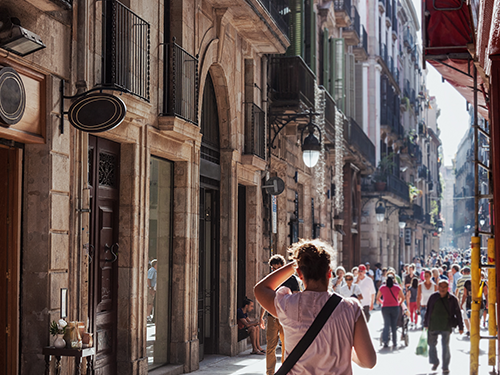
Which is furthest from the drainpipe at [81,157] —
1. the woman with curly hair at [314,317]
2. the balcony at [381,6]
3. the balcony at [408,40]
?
the balcony at [408,40]

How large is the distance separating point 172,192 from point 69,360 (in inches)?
169

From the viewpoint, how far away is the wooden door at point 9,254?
22.4ft

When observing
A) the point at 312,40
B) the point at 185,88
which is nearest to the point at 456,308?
the point at 185,88

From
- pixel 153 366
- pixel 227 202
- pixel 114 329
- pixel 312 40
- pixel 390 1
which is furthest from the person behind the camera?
pixel 390 1

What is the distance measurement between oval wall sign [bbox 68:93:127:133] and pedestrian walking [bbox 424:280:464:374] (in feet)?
22.0

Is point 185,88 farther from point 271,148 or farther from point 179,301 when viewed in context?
point 271,148

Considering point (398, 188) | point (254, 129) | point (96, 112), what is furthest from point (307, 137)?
point (398, 188)

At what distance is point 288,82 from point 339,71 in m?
6.84

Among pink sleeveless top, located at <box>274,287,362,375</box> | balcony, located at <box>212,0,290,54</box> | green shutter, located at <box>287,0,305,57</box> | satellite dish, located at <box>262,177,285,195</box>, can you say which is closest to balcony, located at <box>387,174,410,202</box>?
green shutter, located at <box>287,0,305,57</box>

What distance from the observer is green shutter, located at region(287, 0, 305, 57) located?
17766 mm

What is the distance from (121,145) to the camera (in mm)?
9414

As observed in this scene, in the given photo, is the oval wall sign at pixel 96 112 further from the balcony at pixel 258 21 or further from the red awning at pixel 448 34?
the balcony at pixel 258 21

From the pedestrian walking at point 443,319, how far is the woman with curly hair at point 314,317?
27.9 ft

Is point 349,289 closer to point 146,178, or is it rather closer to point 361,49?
point 146,178
